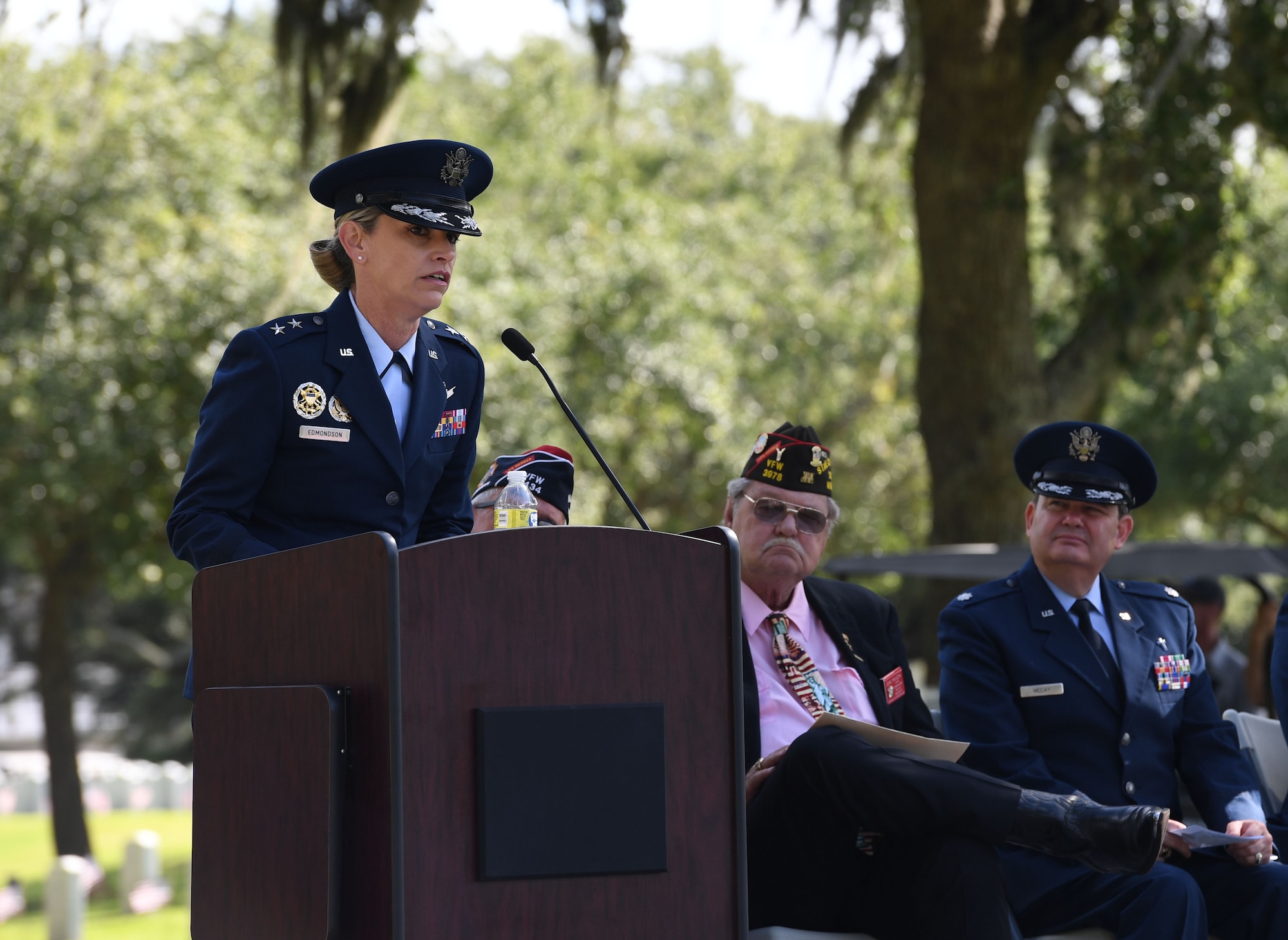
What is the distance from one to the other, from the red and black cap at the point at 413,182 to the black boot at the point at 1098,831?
141cm

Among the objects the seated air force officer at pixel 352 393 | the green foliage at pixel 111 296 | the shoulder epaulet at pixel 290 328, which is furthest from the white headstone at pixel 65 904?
the shoulder epaulet at pixel 290 328

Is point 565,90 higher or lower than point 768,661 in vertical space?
higher

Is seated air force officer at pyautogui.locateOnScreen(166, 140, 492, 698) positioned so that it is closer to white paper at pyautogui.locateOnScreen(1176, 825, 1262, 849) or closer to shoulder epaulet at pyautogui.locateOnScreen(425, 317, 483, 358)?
shoulder epaulet at pyautogui.locateOnScreen(425, 317, 483, 358)

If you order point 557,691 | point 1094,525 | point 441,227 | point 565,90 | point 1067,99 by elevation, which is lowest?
point 557,691

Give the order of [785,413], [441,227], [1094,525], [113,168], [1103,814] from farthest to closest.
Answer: [785,413]
[113,168]
[1094,525]
[1103,814]
[441,227]

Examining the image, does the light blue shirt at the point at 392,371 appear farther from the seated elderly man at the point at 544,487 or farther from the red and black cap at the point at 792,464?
the red and black cap at the point at 792,464

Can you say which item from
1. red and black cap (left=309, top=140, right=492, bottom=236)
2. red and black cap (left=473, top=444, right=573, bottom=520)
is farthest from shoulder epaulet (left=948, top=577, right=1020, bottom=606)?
red and black cap (left=309, top=140, right=492, bottom=236)

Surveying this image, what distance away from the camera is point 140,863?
451 inches

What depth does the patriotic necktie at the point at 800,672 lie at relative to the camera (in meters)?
3.46

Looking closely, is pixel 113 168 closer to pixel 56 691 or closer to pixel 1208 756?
pixel 56 691

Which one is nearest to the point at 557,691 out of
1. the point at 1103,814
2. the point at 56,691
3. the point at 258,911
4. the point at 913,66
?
the point at 258,911

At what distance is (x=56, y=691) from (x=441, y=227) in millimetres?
15420

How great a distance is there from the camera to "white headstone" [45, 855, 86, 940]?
9547 millimetres

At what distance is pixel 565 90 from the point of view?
83.8 ft
